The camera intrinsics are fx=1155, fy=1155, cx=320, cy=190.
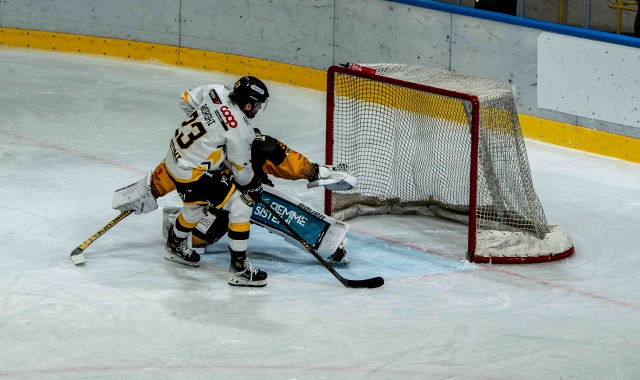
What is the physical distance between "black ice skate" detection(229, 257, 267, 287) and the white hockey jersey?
41 cm

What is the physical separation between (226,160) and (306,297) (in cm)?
82

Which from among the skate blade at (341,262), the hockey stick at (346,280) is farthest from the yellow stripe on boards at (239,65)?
the hockey stick at (346,280)

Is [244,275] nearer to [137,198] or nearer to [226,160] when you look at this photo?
[226,160]

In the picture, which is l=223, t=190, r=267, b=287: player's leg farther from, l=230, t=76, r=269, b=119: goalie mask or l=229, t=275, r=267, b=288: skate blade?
l=230, t=76, r=269, b=119: goalie mask

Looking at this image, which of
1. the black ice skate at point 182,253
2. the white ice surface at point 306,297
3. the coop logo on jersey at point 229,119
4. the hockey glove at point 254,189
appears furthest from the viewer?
the black ice skate at point 182,253

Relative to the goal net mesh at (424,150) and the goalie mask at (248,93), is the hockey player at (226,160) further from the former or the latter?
the goal net mesh at (424,150)

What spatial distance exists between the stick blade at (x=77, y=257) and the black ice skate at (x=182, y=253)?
0.47 m

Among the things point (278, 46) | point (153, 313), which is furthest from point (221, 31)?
point (153, 313)

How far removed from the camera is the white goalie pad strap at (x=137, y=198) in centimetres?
628

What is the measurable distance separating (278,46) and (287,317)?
17.9 ft

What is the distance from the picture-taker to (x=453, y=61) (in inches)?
370

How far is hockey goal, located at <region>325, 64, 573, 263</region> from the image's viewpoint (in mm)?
6410

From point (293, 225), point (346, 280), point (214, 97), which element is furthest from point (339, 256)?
point (214, 97)

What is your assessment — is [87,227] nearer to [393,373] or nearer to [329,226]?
[329,226]
